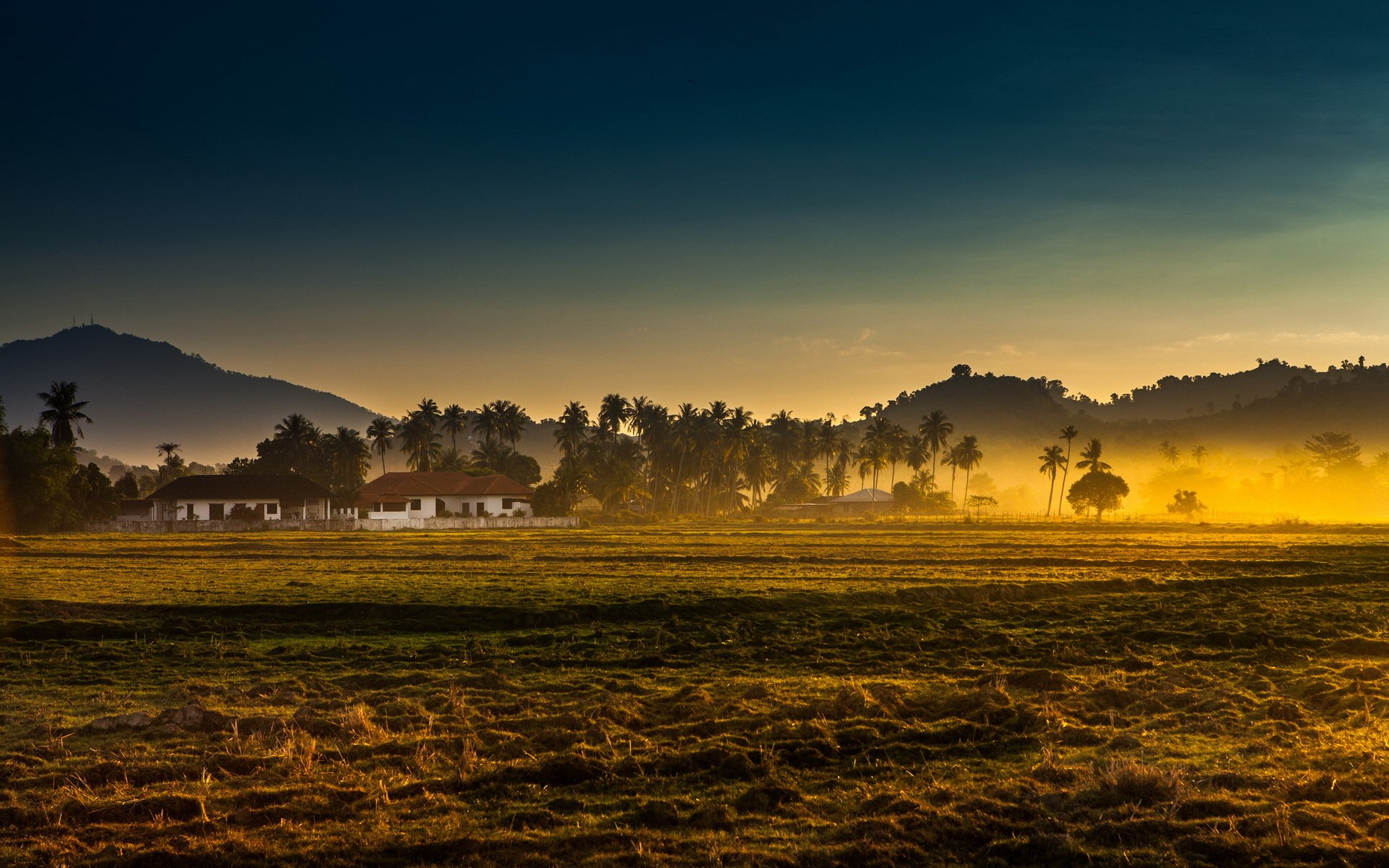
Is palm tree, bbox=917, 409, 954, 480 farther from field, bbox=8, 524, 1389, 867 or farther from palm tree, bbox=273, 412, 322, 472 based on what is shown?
field, bbox=8, 524, 1389, 867

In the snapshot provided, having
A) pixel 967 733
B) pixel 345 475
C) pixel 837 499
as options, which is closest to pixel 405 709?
pixel 967 733

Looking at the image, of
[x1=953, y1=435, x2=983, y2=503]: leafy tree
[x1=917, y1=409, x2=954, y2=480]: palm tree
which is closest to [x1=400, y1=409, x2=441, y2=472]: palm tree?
[x1=917, y1=409, x2=954, y2=480]: palm tree

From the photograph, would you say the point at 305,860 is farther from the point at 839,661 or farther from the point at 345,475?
the point at 345,475

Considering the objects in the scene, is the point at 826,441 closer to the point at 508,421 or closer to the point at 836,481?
the point at 836,481

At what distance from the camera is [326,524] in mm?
90938

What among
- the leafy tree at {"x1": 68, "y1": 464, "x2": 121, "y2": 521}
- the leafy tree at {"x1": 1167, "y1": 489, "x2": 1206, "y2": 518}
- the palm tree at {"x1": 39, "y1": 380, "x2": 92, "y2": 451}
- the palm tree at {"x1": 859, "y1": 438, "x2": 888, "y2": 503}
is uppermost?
the palm tree at {"x1": 39, "y1": 380, "x2": 92, "y2": 451}

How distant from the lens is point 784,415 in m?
180

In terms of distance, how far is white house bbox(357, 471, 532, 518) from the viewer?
104562 millimetres

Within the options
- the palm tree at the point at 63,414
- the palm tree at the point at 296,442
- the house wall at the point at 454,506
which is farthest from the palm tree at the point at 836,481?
the palm tree at the point at 63,414

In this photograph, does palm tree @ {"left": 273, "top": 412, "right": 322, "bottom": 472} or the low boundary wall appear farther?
palm tree @ {"left": 273, "top": 412, "right": 322, "bottom": 472}

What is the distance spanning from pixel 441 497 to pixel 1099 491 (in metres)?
89.1

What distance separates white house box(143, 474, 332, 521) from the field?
2629 inches

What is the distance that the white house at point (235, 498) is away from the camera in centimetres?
9844

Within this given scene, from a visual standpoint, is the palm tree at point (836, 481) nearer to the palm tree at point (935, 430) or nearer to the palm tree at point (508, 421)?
the palm tree at point (935, 430)
